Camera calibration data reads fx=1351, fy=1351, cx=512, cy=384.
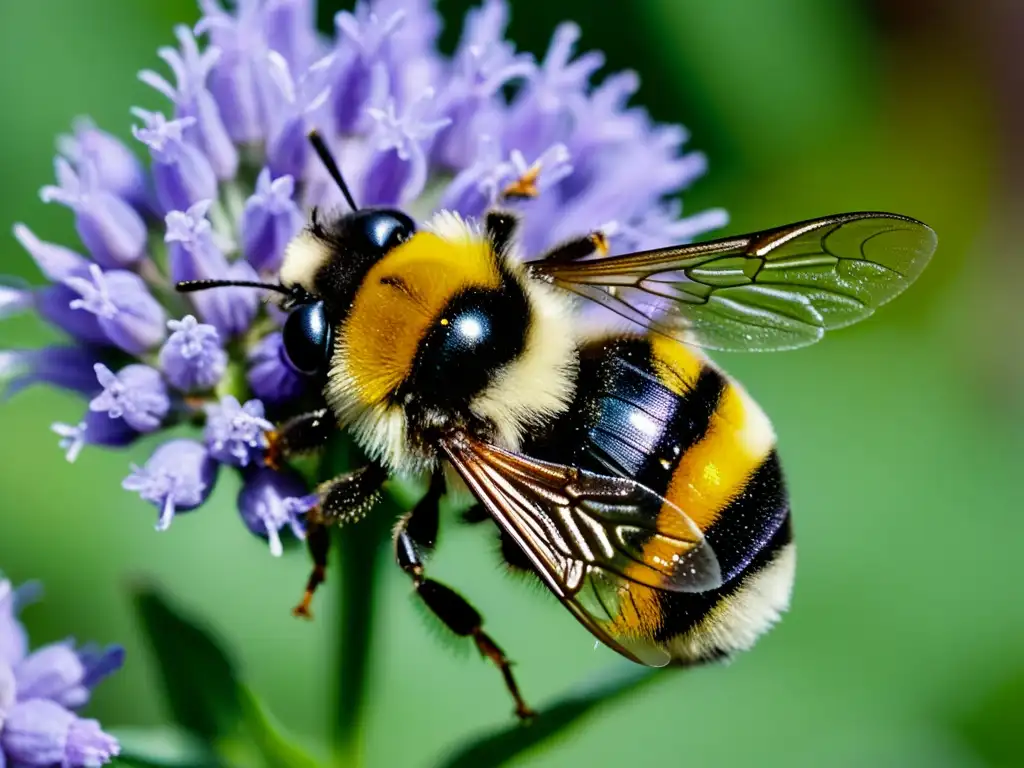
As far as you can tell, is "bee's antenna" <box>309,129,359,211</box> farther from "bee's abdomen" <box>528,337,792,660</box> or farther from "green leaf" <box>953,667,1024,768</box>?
"green leaf" <box>953,667,1024,768</box>

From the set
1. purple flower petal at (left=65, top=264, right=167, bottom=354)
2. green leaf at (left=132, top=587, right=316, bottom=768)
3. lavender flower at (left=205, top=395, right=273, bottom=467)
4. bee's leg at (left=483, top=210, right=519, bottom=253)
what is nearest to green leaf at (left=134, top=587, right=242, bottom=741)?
green leaf at (left=132, top=587, right=316, bottom=768)

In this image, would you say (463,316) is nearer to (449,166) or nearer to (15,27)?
(449,166)

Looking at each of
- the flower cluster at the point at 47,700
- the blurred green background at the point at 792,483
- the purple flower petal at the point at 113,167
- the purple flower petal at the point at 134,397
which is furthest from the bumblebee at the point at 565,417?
the blurred green background at the point at 792,483

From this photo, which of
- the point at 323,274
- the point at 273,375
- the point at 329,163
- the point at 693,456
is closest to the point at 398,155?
the point at 329,163

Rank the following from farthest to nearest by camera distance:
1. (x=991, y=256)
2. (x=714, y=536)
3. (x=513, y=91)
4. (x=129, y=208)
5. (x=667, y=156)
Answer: (x=991, y=256)
(x=513, y=91)
(x=667, y=156)
(x=129, y=208)
(x=714, y=536)

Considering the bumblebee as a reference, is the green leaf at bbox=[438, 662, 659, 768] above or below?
below

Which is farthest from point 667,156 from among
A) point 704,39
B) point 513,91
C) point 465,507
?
point 513,91

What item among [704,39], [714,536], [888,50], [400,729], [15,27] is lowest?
[400,729]

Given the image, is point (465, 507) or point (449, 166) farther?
point (449, 166)
